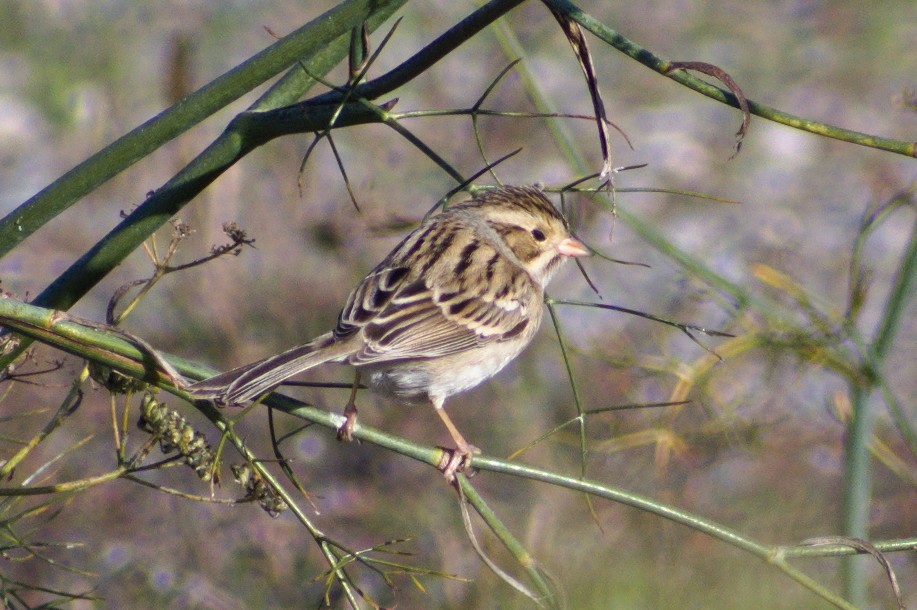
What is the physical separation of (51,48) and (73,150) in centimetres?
182

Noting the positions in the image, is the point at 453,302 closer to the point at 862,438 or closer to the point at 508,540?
the point at 862,438

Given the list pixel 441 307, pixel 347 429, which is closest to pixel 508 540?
pixel 347 429

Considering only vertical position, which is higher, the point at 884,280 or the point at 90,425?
the point at 884,280

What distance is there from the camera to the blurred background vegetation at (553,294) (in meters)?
3.91

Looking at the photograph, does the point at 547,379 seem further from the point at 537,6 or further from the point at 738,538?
the point at 738,538

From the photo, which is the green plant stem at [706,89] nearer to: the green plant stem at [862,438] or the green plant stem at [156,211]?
the green plant stem at [156,211]

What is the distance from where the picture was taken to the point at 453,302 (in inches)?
146

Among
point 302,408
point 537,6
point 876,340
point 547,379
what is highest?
point 537,6

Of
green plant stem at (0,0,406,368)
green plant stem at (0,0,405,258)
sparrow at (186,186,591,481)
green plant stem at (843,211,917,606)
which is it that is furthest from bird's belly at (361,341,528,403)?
green plant stem at (0,0,405,258)

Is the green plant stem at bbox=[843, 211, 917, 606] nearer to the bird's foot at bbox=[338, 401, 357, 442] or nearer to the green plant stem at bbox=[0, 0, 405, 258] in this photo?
the bird's foot at bbox=[338, 401, 357, 442]

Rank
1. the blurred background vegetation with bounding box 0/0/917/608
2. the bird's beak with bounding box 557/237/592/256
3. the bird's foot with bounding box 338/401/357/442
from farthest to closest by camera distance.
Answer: the blurred background vegetation with bounding box 0/0/917/608, the bird's beak with bounding box 557/237/592/256, the bird's foot with bounding box 338/401/357/442

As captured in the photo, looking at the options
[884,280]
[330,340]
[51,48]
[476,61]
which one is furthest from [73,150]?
[330,340]

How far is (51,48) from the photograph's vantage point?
11344 millimetres

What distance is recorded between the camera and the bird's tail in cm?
179
